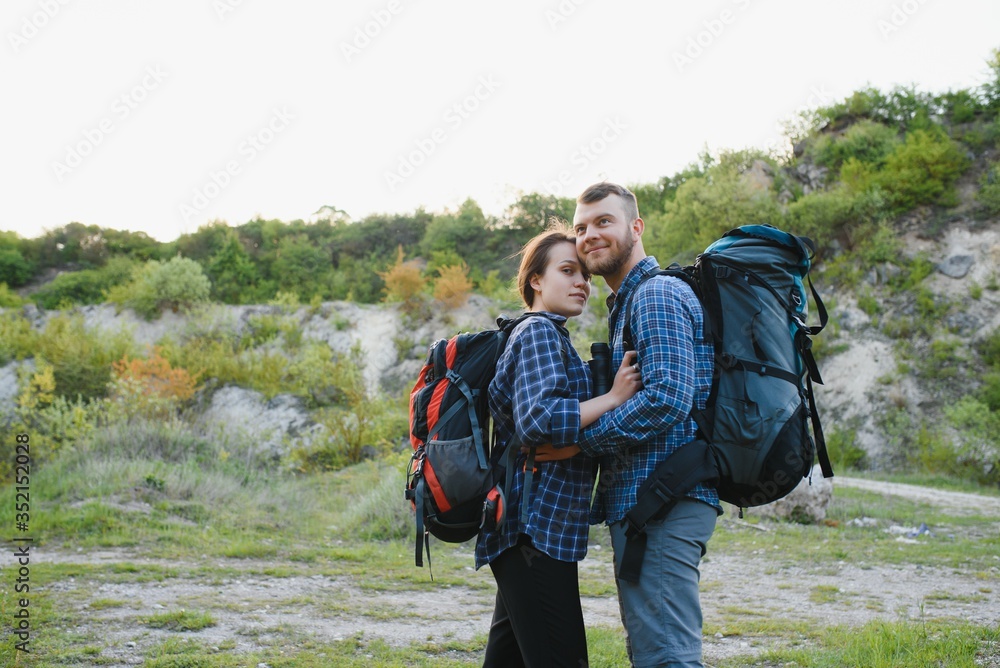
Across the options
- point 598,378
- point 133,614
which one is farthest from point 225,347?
point 598,378

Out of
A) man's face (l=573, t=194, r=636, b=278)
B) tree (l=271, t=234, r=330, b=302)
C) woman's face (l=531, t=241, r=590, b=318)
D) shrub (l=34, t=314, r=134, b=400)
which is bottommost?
woman's face (l=531, t=241, r=590, b=318)

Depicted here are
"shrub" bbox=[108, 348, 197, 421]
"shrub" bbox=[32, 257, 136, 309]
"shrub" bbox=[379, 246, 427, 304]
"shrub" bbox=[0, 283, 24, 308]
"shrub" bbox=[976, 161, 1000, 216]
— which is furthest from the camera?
"shrub" bbox=[32, 257, 136, 309]

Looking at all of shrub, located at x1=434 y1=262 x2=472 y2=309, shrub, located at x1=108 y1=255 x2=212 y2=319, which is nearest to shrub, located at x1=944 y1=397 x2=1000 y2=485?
shrub, located at x1=434 y1=262 x2=472 y2=309

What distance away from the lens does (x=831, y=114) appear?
2273 cm

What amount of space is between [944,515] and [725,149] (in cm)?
1591

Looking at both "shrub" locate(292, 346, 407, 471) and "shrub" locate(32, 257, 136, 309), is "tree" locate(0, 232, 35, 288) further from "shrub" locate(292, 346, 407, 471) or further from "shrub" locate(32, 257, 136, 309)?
"shrub" locate(292, 346, 407, 471)

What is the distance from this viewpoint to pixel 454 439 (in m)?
2.24

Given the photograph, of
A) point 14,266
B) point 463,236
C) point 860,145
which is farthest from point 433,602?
point 14,266

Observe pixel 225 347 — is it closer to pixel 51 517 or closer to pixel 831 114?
pixel 51 517

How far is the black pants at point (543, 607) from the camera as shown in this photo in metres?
2.05

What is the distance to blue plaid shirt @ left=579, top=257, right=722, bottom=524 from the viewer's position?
6.63ft

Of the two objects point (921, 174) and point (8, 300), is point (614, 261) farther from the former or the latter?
point (8, 300)

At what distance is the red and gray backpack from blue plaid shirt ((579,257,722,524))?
34 centimetres

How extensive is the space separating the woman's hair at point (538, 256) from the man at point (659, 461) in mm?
338
